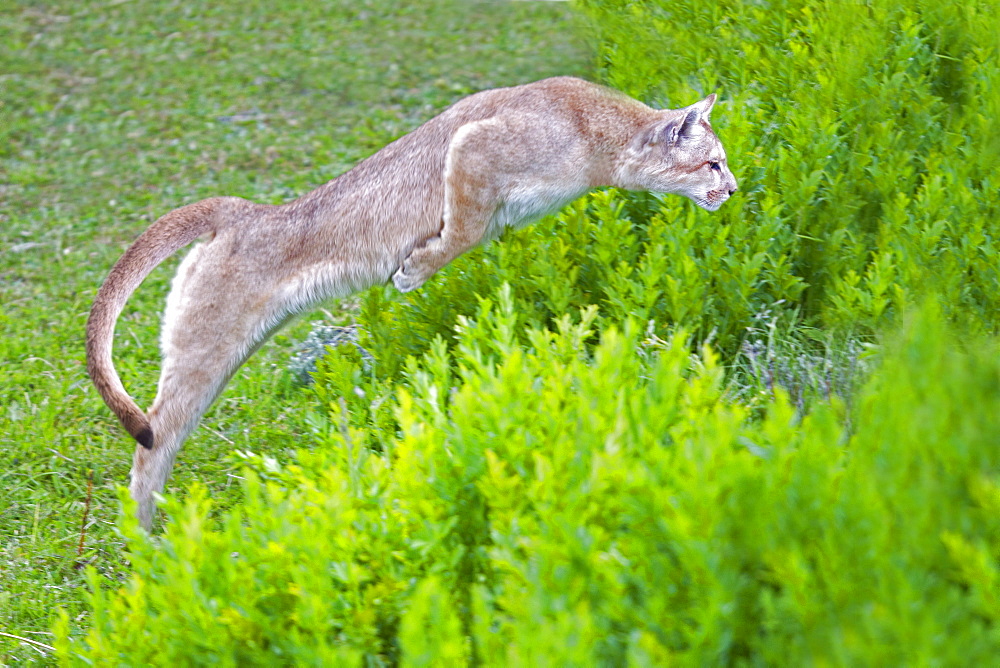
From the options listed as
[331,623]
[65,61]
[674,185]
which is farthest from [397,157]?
[65,61]

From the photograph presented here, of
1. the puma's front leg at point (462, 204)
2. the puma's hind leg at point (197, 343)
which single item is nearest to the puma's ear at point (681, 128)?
the puma's front leg at point (462, 204)

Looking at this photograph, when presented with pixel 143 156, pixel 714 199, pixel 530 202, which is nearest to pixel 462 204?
pixel 530 202

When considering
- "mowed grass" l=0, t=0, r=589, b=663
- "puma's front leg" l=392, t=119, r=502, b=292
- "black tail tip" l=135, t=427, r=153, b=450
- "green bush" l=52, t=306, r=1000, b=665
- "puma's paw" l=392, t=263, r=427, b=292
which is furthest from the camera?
"mowed grass" l=0, t=0, r=589, b=663

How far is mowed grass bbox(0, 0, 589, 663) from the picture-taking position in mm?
5383

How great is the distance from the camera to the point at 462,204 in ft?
15.4

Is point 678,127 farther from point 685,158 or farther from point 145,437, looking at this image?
point 145,437

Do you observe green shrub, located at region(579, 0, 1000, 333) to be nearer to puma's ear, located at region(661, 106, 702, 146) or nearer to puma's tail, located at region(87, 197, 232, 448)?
puma's ear, located at region(661, 106, 702, 146)

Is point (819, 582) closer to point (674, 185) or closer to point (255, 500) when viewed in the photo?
point (255, 500)

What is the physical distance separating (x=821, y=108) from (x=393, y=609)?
409 centimetres

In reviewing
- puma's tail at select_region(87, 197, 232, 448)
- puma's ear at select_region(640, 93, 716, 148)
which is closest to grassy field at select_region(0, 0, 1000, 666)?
puma's ear at select_region(640, 93, 716, 148)

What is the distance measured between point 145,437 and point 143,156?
6.24 meters

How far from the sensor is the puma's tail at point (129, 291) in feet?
14.6

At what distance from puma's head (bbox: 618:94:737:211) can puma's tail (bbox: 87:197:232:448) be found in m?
2.23

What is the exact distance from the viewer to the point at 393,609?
2869 millimetres
